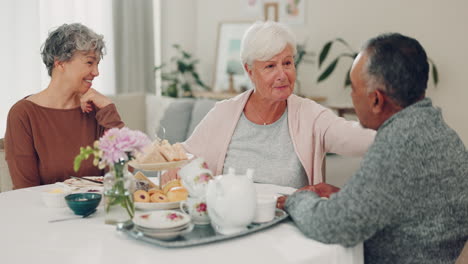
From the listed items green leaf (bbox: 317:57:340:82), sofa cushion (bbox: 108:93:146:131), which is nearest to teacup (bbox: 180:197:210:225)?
sofa cushion (bbox: 108:93:146:131)

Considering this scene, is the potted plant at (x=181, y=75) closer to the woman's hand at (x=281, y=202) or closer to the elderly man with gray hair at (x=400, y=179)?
the woman's hand at (x=281, y=202)

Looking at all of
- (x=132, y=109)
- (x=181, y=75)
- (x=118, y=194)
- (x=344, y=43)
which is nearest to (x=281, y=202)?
(x=118, y=194)

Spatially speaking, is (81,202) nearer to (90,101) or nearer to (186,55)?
(90,101)

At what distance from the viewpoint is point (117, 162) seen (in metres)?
1.40

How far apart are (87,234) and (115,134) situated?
0.27m

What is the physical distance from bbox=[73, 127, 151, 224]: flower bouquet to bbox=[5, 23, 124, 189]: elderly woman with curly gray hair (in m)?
0.78

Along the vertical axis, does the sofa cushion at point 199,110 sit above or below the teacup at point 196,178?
below

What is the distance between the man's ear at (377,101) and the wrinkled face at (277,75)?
31.4 inches

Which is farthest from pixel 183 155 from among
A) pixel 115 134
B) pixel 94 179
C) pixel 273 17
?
pixel 273 17

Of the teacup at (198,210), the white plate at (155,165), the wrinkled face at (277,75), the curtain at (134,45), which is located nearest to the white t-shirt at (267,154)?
the wrinkled face at (277,75)

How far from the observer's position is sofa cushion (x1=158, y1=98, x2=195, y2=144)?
3746mm

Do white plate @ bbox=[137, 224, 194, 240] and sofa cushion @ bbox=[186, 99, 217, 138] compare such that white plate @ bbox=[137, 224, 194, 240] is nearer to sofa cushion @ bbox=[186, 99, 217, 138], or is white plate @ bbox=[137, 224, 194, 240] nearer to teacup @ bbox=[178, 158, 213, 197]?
teacup @ bbox=[178, 158, 213, 197]

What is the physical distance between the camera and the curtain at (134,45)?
4.75 meters

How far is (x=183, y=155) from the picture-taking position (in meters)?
1.65
